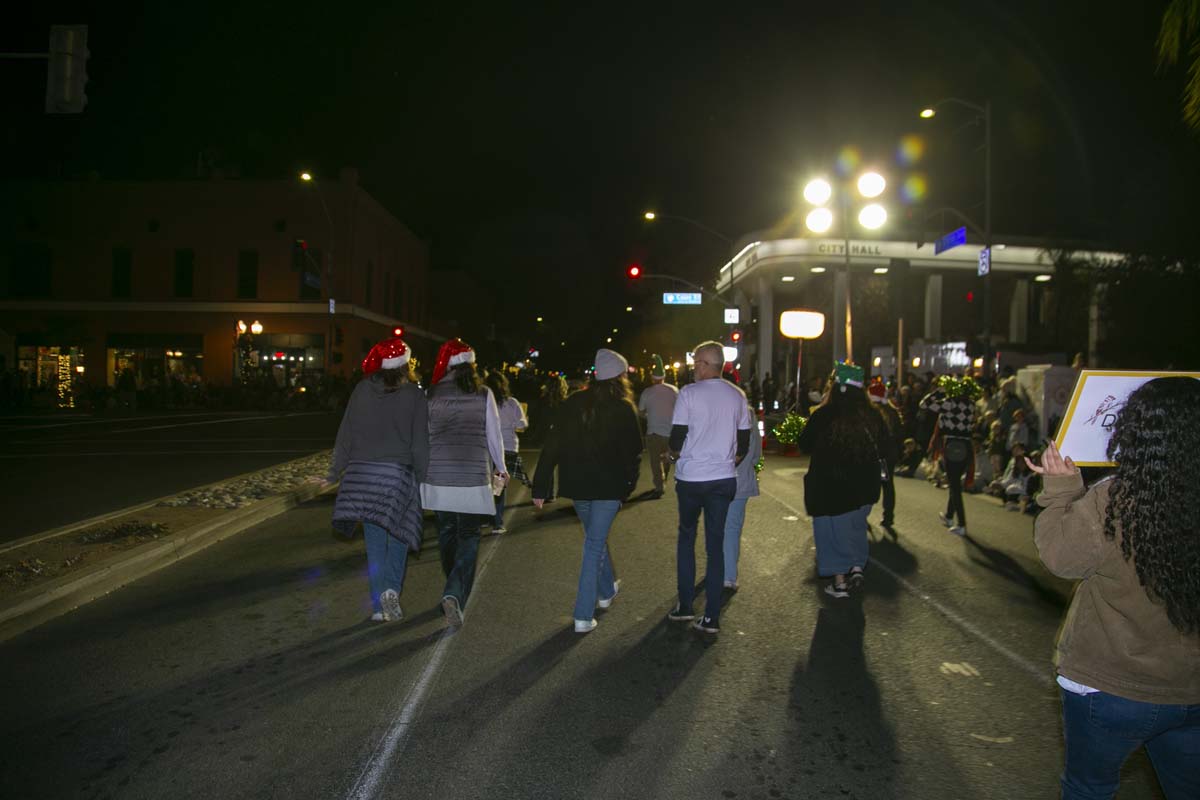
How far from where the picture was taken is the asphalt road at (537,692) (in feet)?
12.9

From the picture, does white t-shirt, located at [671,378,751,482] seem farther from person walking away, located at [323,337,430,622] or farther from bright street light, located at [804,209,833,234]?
bright street light, located at [804,209,833,234]

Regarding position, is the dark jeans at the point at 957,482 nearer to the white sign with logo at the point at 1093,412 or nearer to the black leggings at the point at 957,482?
the black leggings at the point at 957,482

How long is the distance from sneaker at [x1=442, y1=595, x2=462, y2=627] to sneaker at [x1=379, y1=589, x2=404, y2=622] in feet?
1.31

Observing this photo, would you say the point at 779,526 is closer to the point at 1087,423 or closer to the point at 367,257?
the point at 1087,423

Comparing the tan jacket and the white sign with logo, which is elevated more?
the white sign with logo

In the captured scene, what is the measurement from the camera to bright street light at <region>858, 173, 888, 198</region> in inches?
531

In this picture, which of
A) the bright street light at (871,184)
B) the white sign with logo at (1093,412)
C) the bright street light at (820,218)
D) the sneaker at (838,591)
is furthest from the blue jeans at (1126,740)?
the bright street light at (820,218)

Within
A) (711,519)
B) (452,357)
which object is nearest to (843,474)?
(711,519)

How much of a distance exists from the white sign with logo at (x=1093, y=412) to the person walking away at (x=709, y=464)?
9.78 feet

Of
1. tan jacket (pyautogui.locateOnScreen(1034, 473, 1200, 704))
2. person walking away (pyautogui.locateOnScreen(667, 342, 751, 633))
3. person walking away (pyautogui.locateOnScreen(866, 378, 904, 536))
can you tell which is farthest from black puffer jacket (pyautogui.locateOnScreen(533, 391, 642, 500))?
tan jacket (pyautogui.locateOnScreen(1034, 473, 1200, 704))

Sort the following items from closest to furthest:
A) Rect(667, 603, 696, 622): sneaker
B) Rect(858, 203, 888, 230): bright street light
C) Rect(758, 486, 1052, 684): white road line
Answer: Rect(758, 486, 1052, 684): white road line
Rect(667, 603, 696, 622): sneaker
Rect(858, 203, 888, 230): bright street light

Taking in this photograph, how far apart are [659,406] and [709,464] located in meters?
5.55

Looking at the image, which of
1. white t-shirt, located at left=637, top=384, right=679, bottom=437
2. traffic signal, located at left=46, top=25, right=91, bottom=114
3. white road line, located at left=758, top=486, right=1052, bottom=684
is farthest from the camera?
traffic signal, located at left=46, top=25, right=91, bottom=114

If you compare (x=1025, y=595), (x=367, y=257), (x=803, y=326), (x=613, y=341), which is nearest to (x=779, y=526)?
(x=1025, y=595)
